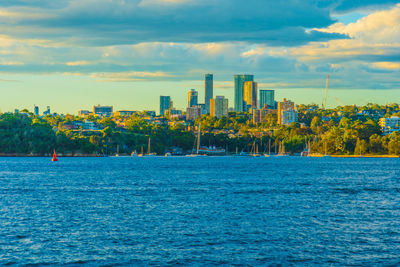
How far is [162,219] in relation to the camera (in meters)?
51.1

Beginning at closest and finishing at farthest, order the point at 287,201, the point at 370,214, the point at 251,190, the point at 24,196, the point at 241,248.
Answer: the point at 241,248, the point at 370,214, the point at 287,201, the point at 24,196, the point at 251,190

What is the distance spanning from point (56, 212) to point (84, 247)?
707 inches

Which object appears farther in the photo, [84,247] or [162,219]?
[162,219]

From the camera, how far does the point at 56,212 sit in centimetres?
5550

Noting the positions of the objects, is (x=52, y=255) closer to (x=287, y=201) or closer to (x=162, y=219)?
(x=162, y=219)

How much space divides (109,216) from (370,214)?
83.4ft

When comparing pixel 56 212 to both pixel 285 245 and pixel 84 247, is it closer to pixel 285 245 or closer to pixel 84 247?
pixel 84 247

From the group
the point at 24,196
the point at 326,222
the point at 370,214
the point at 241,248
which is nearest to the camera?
the point at 241,248

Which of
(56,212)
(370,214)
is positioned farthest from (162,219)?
(370,214)

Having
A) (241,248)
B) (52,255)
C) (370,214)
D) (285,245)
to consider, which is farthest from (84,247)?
(370,214)

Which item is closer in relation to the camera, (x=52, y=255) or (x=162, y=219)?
(x=52, y=255)

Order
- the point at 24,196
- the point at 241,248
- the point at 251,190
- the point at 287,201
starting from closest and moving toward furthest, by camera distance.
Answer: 1. the point at 241,248
2. the point at 287,201
3. the point at 24,196
4. the point at 251,190

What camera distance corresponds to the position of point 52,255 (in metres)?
36.4

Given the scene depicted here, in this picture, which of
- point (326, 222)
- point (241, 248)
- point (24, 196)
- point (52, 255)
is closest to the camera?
point (52, 255)
